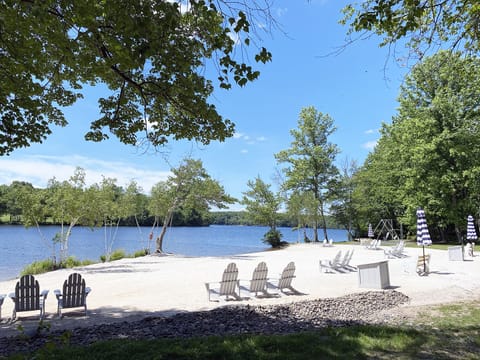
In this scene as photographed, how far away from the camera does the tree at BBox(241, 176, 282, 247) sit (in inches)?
1321

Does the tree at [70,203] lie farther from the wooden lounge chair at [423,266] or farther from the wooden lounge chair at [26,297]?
the wooden lounge chair at [423,266]

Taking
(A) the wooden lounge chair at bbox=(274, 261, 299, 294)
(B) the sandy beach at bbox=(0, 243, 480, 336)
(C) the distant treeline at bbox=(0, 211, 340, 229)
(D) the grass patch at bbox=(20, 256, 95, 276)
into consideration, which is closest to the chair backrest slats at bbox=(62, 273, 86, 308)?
(B) the sandy beach at bbox=(0, 243, 480, 336)

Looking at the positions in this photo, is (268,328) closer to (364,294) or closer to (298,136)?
(364,294)

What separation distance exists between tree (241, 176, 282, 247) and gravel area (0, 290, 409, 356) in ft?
84.4

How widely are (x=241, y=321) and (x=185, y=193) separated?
67.3ft

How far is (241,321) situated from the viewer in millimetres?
6230

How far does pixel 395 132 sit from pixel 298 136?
13.0 metres

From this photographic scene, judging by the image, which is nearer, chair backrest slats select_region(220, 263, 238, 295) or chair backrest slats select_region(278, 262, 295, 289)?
chair backrest slats select_region(220, 263, 238, 295)

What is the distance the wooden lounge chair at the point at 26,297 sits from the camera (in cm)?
698

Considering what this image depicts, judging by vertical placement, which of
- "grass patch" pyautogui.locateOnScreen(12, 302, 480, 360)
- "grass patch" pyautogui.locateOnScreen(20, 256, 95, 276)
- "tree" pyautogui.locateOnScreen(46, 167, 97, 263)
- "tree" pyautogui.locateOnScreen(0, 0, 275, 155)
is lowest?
"grass patch" pyautogui.locateOnScreen(20, 256, 95, 276)

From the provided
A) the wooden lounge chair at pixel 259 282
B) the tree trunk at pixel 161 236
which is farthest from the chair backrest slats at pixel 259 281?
the tree trunk at pixel 161 236

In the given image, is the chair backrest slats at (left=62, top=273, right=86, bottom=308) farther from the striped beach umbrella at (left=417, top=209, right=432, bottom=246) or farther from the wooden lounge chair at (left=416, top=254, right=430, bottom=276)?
the striped beach umbrella at (left=417, top=209, right=432, bottom=246)

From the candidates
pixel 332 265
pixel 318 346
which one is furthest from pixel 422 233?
pixel 318 346

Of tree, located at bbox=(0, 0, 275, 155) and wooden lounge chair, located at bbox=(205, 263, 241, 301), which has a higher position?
tree, located at bbox=(0, 0, 275, 155)
